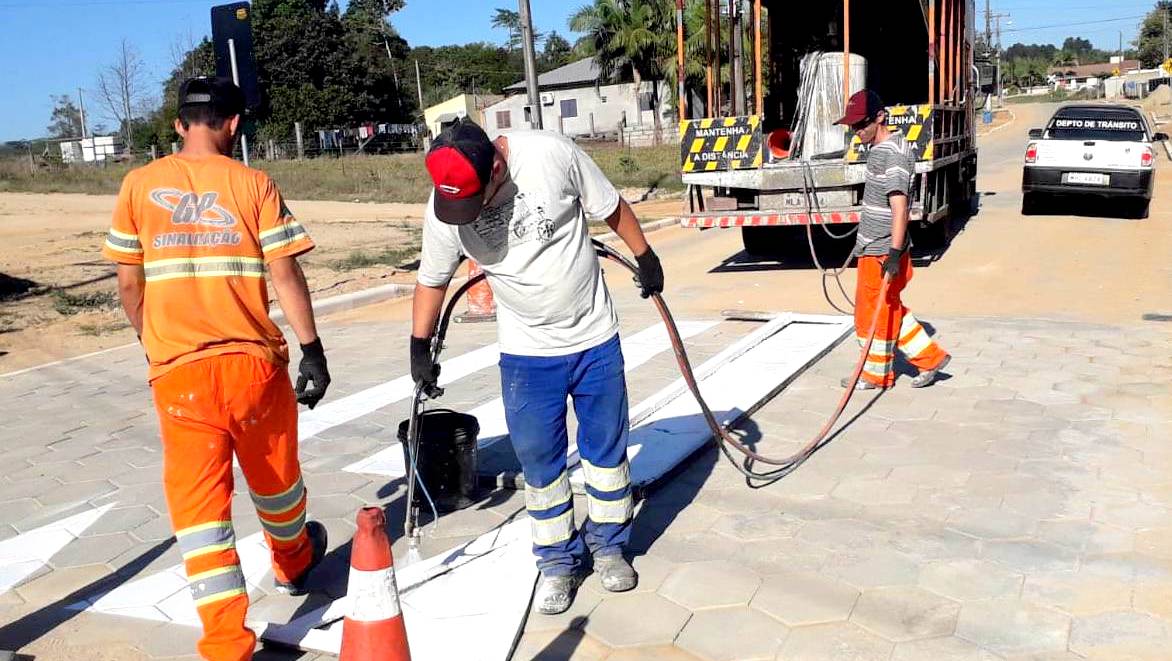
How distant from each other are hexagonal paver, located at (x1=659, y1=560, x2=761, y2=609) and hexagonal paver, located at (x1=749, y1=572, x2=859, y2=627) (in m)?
0.06

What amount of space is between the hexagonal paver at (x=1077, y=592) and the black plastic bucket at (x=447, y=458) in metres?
2.46

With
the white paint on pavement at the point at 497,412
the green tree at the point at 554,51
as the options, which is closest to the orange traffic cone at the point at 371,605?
the white paint on pavement at the point at 497,412

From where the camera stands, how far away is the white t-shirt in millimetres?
3617

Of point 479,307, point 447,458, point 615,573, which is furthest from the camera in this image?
point 479,307

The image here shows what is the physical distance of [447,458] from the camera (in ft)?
15.7

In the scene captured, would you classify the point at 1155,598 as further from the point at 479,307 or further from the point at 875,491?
the point at 479,307

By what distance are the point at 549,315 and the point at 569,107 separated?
2305 inches

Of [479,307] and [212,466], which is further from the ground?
[212,466]

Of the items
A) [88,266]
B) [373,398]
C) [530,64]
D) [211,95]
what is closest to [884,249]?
[373,398]

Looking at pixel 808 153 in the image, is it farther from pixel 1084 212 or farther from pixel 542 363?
pixel 542 363

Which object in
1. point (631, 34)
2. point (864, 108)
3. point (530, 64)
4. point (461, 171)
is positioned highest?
point (631, 34)

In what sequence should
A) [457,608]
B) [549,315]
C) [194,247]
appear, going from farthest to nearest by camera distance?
1. [457,608]
2. [549,315]
3. [194,247]

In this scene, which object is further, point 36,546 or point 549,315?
point 36,546

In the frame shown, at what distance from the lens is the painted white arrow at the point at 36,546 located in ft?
14.8
